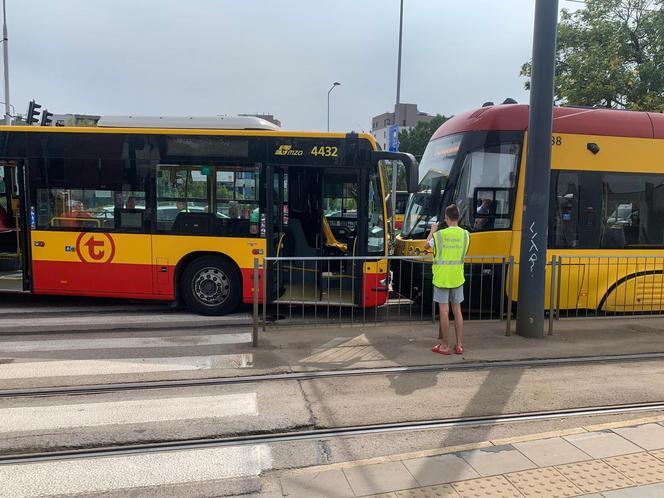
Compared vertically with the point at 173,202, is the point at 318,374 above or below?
below

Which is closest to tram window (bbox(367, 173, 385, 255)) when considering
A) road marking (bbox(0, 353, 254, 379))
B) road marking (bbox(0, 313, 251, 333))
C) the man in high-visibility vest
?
the man in high-visibility vest

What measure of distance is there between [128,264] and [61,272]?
44.4 inches

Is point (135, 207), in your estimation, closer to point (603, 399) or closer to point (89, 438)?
A: point (89, 438)

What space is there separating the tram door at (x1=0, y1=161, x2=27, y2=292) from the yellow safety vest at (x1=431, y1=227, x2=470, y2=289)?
655 centimetres

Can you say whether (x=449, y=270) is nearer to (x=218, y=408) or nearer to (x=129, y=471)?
(x=218, y=408)

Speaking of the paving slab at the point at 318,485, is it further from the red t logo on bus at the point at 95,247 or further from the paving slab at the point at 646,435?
the red t logo on bus at the point at 95,247

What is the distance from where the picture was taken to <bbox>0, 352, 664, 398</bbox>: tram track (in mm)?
4891

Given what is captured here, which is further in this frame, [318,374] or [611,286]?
[611,286]

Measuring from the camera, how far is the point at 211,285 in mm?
8086

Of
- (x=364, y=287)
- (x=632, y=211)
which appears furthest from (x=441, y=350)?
(x=632, y=211)

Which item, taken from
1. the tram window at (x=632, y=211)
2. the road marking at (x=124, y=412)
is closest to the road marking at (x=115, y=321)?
the road marking at (x=124, y=412)

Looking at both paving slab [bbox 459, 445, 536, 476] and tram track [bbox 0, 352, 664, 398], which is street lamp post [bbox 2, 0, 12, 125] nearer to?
tram track [bbox 0, 352, 664, 398]

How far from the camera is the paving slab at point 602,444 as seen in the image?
3586mm

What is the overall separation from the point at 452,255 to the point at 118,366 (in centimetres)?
397
